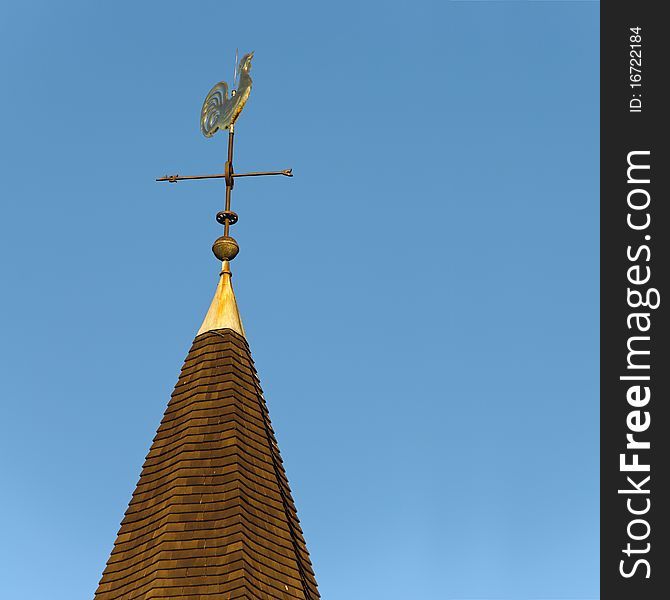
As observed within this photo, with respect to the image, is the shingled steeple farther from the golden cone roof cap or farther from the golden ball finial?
the golden ball finial

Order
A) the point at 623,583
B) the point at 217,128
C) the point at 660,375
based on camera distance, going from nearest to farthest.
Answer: the point at 623,583 < the point at 660,375 < the point at 217,128

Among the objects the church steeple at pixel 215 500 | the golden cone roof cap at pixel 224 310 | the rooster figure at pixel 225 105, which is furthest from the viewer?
the rooster figure at pixel 225 105

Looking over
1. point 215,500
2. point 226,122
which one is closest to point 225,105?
point 226,122

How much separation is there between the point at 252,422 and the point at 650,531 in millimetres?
6203

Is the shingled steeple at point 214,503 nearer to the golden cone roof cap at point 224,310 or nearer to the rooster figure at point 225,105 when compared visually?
the golden cone roof cap at point 224,310

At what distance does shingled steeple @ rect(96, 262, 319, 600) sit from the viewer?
2503 centimetres

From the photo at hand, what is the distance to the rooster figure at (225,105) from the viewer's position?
30891 mm

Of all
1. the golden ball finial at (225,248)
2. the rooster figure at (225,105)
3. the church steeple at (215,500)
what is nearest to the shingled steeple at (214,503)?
the church steeple at (215,500)

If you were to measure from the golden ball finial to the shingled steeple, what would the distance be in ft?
3.81

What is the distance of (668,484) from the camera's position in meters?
24.4

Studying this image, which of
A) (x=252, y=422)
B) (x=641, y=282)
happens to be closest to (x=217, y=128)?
(x=252, y=422)

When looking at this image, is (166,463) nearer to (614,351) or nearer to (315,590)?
(315,590)

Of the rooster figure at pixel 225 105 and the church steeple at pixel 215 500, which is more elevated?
the rooster figure at pixel 225 105

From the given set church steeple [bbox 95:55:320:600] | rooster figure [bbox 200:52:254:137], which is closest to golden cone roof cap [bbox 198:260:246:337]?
church steeple [bbox 95:55:320:600]
